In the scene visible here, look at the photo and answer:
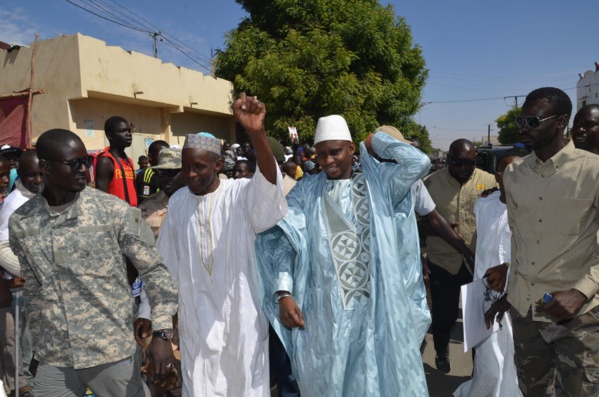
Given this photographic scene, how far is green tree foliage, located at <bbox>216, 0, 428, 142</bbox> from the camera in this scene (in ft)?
57.1

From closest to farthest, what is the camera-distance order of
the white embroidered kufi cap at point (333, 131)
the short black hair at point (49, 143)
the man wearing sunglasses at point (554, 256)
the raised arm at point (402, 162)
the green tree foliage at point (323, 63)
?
the short black hair at point (49, 143) < the man wearing sunglasses at point (554, 256) < the raised arm at point (402, 162) < the white embroidered kufi cap at point (333, 131) < the green tree foliage at point (323, 63)

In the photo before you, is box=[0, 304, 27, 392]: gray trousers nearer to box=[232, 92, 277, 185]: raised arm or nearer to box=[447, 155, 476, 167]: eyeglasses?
box=[232, 92, 277, 185]: raised arm

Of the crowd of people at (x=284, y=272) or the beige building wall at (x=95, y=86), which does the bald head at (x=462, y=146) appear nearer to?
the crowd of people at (x=284, y=272)

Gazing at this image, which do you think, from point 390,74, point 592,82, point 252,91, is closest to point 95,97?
point 252,91

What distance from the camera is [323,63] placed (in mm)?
17344

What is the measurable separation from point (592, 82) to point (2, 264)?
62243mm

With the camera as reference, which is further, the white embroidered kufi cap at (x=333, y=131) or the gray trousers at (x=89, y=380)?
the white embroidered kufi cap at (x=333, y=131)

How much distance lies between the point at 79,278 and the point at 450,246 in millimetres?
3315

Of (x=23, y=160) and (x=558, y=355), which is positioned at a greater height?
(x=23, y=160)

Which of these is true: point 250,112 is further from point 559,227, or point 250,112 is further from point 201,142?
point 559,227

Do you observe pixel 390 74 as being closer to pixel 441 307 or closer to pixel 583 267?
pixel 441 307

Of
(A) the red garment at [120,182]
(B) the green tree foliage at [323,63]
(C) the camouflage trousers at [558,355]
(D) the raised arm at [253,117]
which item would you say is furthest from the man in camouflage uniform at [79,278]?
(B) the green tree foliage at [323,63]

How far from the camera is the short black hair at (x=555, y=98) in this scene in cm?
258

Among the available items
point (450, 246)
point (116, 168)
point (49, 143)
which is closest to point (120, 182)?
point (116, 168)
